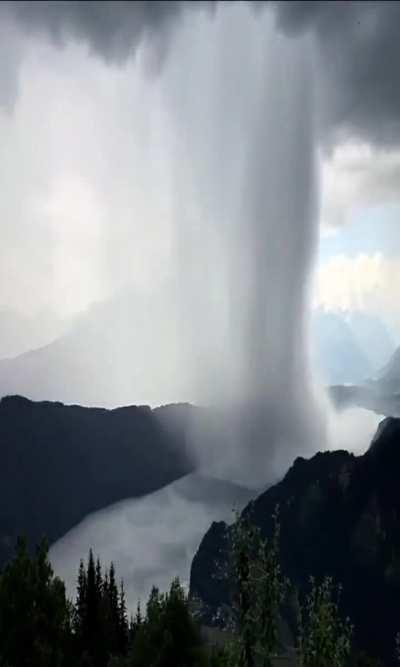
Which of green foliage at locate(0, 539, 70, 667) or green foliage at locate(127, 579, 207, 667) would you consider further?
green foliage at locate(0, 539, 70, 667)

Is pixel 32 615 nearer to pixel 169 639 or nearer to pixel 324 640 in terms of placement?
pixel 169 639

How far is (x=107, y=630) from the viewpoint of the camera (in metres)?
106

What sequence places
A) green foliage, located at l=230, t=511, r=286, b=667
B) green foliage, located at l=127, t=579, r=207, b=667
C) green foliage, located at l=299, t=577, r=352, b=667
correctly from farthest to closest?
green foliage, located at l=127, t=579, r=207, b=667, green foliage, located at l=230, t=511, r=286, b=667, green foliage, located at l=299, t=577, r=352, b=667

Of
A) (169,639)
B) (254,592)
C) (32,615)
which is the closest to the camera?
(254,592)

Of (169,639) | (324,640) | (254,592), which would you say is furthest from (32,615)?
(324,640)

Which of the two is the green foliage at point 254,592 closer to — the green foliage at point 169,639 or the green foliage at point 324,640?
the green foliage at point 324,640

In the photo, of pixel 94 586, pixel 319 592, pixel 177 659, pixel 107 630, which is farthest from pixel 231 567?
pixel 94 586

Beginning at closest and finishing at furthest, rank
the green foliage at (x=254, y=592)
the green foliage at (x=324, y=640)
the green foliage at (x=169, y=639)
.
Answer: the green foliage at (x=324, y=640)
the green foliage at (x=254, y=592)
the green foliage at (x=169, y=639)

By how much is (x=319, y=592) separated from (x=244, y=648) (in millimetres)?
7869

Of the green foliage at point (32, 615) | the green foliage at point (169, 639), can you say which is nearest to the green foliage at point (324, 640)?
the green foliage at point (169, 639)

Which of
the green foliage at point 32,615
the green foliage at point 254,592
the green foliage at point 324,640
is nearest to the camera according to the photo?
the green foliage at point 324,640

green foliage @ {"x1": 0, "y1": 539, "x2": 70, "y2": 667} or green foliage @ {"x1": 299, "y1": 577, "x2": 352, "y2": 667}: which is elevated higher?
green foliage @ {"x1": 0, "y1": 539, "x2": 70, "y2": 667}

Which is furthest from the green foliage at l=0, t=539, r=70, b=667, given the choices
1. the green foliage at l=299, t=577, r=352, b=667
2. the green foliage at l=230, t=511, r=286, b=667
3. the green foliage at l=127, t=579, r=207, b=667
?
the green foliage at l=299, t=577, r=352, b=667

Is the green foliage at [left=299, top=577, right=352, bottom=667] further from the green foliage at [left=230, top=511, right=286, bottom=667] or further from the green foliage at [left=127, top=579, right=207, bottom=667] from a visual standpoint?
the green foliage at [left=127, top=579, right=207, bottom=667]
